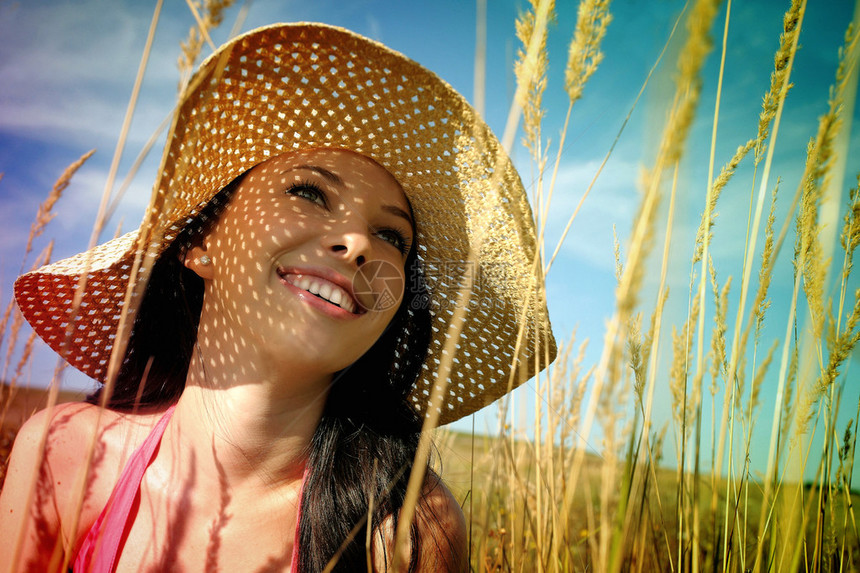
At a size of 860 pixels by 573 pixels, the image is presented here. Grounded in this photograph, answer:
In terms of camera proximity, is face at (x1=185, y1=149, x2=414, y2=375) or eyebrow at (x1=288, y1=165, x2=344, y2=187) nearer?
face at (x1=185, y1=149, x2=414, y2=375)

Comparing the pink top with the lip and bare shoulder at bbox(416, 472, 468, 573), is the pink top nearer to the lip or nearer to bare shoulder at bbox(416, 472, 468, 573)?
bare shoulder at bbox(416, 472, 468, 573)

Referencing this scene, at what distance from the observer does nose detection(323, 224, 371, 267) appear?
154 centimetres

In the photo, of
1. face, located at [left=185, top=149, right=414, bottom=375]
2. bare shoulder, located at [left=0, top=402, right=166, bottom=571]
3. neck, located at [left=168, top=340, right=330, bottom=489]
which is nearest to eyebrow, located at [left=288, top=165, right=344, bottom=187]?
face, located at [left=185, top=149, right=414, bottom=375]

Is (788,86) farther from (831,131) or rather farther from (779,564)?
(779,564)

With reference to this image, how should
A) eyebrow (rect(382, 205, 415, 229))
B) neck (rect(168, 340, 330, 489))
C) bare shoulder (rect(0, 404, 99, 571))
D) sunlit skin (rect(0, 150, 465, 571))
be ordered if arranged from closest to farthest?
bare shoulder (rect(0, 404, 99, 571)) → sunlit skin (rect(0, 150, 465, 571)) → neck (rect(168, 340, 330, 489)) → eyebrow (rect(382, 205, 415, 229))

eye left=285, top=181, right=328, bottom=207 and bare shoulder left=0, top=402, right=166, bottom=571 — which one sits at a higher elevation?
eye left=285, top=181, right=328, bottom=207

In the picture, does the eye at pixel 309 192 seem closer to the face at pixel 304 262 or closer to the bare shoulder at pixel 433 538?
the face at pixel 304 262

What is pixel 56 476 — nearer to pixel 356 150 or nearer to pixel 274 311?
pixel 274 311

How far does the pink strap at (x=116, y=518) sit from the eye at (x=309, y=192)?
3.37 ft

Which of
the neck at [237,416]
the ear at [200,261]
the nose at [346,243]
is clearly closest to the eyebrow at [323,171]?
the nose at [346,243]

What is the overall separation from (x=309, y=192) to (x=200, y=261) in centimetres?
50

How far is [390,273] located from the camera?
1.74 metres

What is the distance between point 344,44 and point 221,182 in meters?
0.69

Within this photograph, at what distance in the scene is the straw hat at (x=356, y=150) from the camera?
1.54 metres
